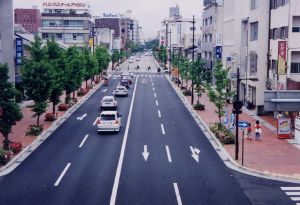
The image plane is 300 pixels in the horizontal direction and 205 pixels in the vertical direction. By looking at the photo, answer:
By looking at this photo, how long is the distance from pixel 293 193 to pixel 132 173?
30.4 ft

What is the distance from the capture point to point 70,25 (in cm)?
11569

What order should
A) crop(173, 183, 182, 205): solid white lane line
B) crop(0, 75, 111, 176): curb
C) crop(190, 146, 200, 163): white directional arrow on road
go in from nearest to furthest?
crop(173, 183, 182, 205): solid white lane line < crop(0, 75, 111, 176): curb < crop(190, 146, 200, 163): white directional arrow on road

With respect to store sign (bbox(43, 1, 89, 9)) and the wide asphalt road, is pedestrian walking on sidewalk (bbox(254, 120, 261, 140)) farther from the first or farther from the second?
store sign (bbox(43, 1, 89, 9))

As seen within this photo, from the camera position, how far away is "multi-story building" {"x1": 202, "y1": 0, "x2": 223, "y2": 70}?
80.1 metres

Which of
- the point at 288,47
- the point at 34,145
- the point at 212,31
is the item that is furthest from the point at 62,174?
the point at 212,31

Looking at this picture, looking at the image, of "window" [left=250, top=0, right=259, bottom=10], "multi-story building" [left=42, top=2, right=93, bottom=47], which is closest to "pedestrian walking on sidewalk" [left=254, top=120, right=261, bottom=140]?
"window" [left=250, top=0, right=259, bottom=10]

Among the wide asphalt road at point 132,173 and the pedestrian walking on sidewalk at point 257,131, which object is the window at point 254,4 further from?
the pedestrian walking on sidewalk at point 257,131

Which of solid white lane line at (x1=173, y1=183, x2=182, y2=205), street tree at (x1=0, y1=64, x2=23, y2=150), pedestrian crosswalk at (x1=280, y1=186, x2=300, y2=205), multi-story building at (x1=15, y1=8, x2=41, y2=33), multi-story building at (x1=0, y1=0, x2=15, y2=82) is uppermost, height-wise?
multi-story building at (x1=15, y1=8, x2=41, y2=33)

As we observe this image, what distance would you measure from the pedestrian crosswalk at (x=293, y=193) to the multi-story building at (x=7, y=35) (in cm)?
3531

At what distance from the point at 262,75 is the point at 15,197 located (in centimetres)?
3568

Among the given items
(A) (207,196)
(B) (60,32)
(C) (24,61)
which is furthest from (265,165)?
(B) (60,32)

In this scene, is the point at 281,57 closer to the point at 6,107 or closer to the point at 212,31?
the point at 6,107

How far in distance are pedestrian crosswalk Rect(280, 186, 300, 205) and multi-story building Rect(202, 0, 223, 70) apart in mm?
51856

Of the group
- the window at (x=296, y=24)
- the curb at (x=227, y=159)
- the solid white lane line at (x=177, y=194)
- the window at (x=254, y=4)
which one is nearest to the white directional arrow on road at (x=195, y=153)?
the curb at (x=227, y=159)
